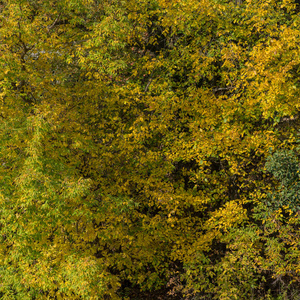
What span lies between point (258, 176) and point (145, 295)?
252 inches

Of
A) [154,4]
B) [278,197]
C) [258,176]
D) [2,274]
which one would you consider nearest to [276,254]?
[278,197]

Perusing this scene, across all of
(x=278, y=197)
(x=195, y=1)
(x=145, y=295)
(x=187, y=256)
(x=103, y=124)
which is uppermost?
(x=195, y=1)

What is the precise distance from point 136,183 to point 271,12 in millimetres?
6804

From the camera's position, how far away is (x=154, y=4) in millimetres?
12750

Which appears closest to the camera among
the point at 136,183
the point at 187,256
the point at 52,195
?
the point at 52,195

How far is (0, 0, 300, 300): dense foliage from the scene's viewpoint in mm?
8531

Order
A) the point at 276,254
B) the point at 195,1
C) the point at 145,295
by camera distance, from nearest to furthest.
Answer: the point at 276,254, the point at 195,1, the point at 145,295

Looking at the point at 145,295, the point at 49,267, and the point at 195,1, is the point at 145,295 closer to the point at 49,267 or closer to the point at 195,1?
the point at 49,267

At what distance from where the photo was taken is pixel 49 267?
8.27 meters

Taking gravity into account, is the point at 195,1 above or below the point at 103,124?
above

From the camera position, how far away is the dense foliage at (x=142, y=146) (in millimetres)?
8531

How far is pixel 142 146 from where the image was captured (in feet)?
37.4

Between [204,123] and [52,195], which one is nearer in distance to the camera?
[52,195]

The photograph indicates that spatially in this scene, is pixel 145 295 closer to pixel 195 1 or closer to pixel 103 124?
pixel 103 124
